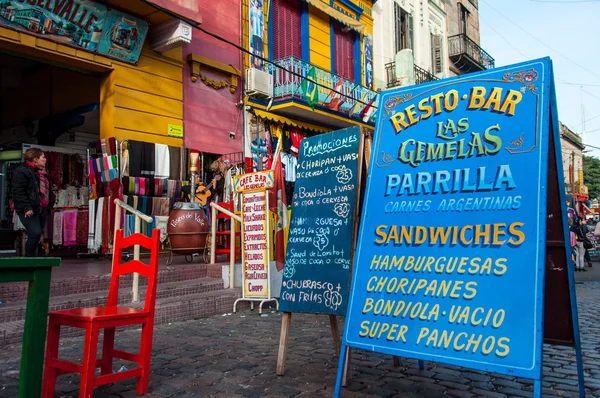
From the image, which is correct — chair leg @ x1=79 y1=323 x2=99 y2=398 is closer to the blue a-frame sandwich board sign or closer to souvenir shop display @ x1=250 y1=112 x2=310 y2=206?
the blue a-frame sandwich board sign

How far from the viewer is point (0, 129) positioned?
1283cm

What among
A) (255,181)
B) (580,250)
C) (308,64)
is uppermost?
(308,64)

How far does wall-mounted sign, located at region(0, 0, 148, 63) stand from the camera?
25.3ft

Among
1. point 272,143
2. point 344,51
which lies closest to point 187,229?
point 272,143

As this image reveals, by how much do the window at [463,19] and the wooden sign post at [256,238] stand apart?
64.0 ft

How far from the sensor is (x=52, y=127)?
36.6 feet

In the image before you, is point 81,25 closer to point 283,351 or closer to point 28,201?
point 28,201

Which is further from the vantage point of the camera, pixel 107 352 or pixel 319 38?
pixel 319 38

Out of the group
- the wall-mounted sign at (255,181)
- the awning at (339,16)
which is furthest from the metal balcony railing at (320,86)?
the wall-mounted sign at (255,181)

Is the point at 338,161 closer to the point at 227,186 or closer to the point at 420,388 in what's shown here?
the point at 420,388

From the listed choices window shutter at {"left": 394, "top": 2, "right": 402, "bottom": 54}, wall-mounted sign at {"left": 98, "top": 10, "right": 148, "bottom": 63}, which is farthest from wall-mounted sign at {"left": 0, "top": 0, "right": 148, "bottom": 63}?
window shutter at {"left": 394, "top": 2, "right": 402, "bottom": 54}

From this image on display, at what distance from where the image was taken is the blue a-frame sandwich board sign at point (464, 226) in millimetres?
2428

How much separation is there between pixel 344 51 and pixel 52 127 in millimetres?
8855

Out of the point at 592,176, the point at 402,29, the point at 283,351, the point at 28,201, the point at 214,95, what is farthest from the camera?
the point at 592,176
